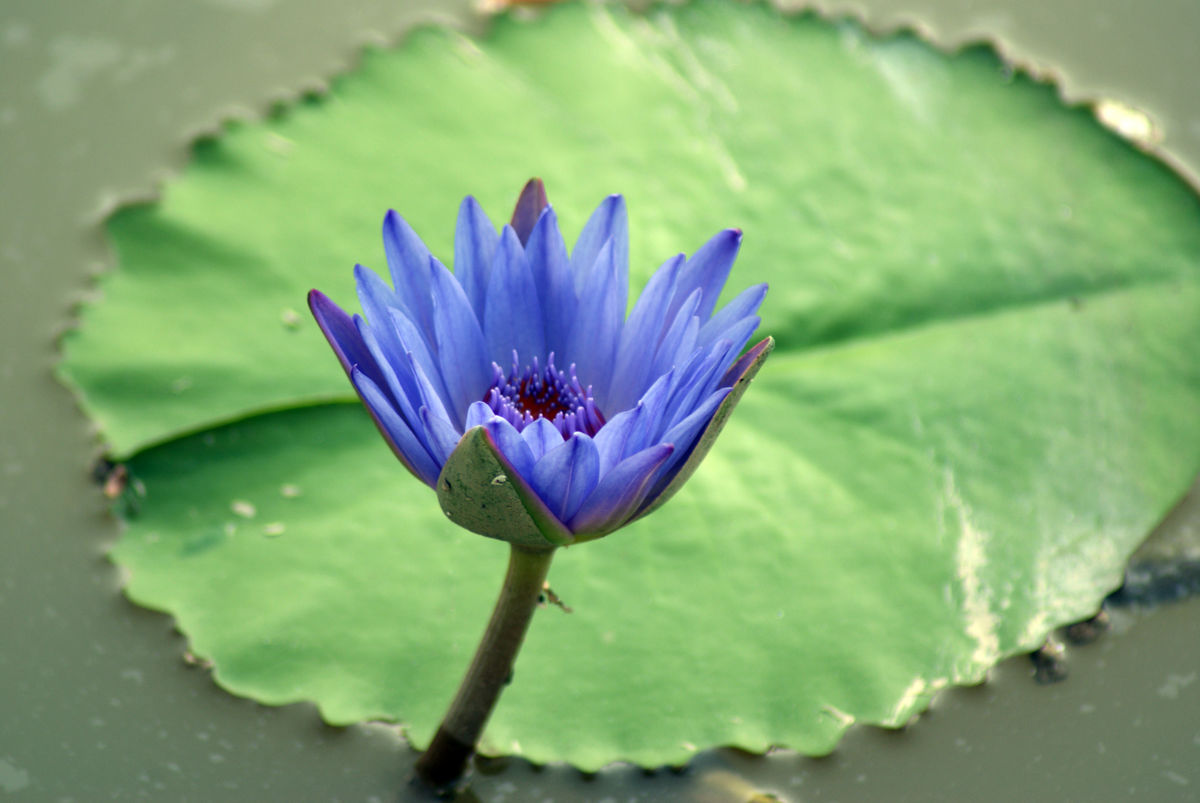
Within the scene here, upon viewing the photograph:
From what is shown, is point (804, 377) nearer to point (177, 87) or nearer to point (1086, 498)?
point (1086, 498)

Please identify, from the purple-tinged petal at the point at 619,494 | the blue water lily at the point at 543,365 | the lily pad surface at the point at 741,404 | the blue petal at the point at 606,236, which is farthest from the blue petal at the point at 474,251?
the lily pad surface at the point at 741,404

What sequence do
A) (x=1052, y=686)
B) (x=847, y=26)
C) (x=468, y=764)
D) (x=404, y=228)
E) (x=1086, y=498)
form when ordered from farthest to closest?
1. (x=847, y=26)
2. (x=1086, y=498)
3. (x=1052, y=686)
4. (x=468, y=764)
5. (x=404, y=228)

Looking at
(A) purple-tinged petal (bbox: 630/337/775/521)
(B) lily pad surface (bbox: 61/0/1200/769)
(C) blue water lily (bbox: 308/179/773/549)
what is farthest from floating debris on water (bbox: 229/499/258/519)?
(A) purple-tinged petal (bbox: 630/337/775/521)

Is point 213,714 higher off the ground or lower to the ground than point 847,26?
lower

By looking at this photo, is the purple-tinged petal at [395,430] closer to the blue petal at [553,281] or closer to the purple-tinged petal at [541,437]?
the purple-tinged petal at [541,437]

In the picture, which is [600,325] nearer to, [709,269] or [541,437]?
[709,269]

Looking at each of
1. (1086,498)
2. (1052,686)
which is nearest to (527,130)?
(1086,498)

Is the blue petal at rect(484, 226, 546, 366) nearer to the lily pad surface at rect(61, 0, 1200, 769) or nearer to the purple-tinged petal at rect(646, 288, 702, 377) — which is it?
the purple-tinged petal at rect(646, 288, 702, 377)
